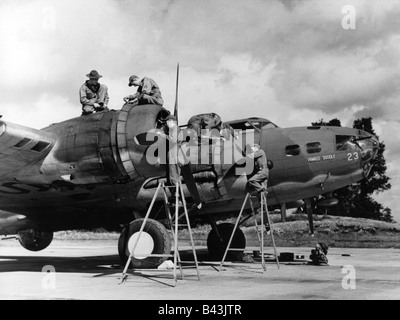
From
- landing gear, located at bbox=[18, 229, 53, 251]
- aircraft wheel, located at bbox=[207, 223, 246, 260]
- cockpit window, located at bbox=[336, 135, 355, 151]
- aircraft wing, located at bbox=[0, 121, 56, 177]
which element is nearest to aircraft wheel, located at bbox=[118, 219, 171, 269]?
aircraft wing, located at bbox=[0, 121, 56, 177]

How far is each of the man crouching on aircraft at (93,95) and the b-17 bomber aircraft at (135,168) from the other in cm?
48

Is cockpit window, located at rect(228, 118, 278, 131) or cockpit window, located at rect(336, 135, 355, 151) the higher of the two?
cockpit window, located at rect(228, 118, 278, 131)

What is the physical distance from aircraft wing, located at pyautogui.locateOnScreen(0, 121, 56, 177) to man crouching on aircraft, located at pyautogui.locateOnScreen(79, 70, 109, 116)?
1.00 meters

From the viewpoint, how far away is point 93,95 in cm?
1036

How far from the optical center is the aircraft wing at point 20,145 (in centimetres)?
872

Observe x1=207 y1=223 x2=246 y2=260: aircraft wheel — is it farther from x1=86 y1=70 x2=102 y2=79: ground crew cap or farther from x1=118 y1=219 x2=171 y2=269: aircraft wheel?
x1=86 y1=70 x2=102 y2=79: ground crew cap

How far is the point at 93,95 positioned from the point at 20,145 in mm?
1997

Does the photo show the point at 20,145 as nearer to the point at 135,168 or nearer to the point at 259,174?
the point at 135,168

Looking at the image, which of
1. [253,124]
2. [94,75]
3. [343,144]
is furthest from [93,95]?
[343,144]

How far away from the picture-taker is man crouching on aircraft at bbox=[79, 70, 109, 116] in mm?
10156

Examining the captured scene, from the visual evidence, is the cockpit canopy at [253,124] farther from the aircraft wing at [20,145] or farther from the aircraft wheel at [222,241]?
the aircraft wing at [20,145]

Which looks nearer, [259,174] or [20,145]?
[20,145]
